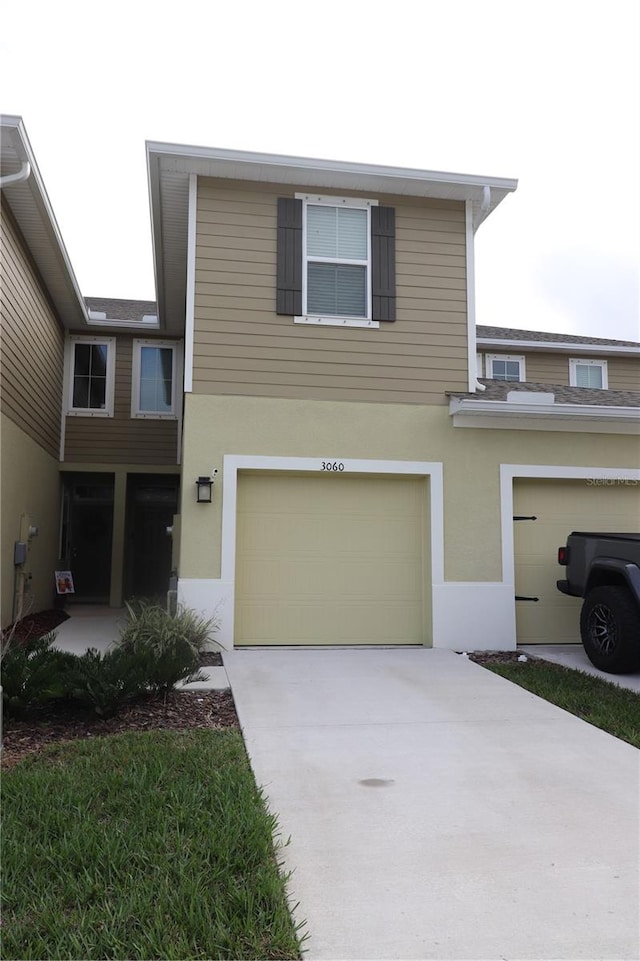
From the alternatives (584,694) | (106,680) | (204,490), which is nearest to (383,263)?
(204,490)

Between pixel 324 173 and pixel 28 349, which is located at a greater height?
pixel 324 173

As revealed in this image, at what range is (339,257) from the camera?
8391 mm

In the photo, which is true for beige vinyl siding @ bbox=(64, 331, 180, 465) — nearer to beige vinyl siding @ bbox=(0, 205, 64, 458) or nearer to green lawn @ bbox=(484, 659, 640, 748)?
beige vinyl siding @ bbox=(0, 205, 64, 458)

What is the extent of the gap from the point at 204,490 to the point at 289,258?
294 centimetres

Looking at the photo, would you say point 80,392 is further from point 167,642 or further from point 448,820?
point 448,820

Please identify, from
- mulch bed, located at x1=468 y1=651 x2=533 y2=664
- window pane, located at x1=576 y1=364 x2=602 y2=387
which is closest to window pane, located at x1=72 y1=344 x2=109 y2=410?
mulch bed, located at x1=468 y1=651 x2=533 y2=664

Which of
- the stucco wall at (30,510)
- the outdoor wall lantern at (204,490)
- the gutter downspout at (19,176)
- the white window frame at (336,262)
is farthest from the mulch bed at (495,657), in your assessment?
the gutter downspout at (19,176)

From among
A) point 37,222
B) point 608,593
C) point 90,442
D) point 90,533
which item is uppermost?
point 37,222

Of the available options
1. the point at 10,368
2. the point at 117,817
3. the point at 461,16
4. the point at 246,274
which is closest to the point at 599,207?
the point at 461,16

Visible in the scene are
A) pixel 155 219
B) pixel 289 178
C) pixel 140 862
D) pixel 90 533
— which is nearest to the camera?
pixel 140 862

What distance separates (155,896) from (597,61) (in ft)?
26.5

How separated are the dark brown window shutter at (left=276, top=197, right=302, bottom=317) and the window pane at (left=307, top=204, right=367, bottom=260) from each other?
18 centimetres

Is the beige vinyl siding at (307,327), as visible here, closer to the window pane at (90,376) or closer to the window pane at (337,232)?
the window pane at (337,232)

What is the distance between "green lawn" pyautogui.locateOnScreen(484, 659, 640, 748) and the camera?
499cm
